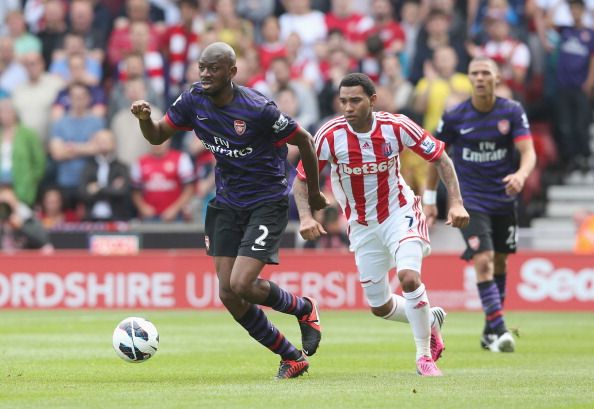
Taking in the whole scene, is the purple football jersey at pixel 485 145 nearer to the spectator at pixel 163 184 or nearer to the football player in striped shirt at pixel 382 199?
the football player in striped shirt at pixel 382 199

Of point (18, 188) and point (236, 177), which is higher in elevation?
point (236, 177)

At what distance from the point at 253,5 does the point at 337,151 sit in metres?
13.3

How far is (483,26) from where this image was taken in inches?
887

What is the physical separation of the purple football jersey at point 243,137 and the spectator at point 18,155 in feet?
38.8

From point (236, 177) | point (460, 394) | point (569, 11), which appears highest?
point (569, 11)

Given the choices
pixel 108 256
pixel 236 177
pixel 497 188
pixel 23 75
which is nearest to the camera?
pixel 236 177

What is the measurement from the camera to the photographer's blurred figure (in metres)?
20.7

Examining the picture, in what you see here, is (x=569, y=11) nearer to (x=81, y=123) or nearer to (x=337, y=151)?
(x=81, y=123)

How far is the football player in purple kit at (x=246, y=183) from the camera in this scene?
1040 cm

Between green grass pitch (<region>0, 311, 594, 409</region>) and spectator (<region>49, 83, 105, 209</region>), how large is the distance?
4639 mm

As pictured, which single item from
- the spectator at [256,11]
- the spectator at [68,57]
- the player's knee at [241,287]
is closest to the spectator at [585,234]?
the spectator at [256,11]

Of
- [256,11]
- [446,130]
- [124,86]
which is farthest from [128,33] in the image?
[446,130]

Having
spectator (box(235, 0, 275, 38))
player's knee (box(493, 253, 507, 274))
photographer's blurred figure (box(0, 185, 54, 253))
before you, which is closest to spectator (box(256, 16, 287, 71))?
spectator (box(235, 0, 275, 38))

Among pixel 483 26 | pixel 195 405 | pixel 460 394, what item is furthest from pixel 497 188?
pixel 483 26
